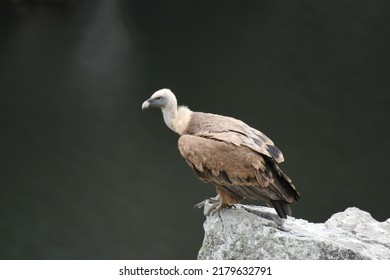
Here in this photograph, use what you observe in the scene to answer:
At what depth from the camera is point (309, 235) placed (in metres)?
4.23

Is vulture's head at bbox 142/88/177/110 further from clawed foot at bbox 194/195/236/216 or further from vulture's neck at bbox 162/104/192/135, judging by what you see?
clawed foot at bbox 194/195/236/216

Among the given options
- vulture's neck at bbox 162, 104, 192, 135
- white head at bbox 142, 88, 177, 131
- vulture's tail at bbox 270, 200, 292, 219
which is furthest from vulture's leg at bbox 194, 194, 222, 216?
white head at bbox 142, 88, 177, 131

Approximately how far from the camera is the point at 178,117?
4.76 metres

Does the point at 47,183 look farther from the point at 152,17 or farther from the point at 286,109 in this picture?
the point at 152,17

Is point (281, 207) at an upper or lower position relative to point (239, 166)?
lower

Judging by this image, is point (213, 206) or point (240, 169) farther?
point (213, 206)

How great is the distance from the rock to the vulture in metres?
0.14

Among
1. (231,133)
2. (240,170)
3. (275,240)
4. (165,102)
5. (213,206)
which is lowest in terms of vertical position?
(275,240)

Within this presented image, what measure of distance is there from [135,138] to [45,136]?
155cm

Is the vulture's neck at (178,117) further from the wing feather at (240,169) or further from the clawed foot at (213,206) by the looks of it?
the clawed foot at (213,206)

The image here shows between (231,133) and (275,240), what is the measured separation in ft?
2.78

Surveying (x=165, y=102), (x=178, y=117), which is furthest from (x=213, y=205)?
(x=165, y=102)

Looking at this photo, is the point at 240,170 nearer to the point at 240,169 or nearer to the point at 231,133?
the point at 240,169

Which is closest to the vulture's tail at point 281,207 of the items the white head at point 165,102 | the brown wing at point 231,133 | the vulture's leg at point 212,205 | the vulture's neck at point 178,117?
the brown wing at point 231,133
